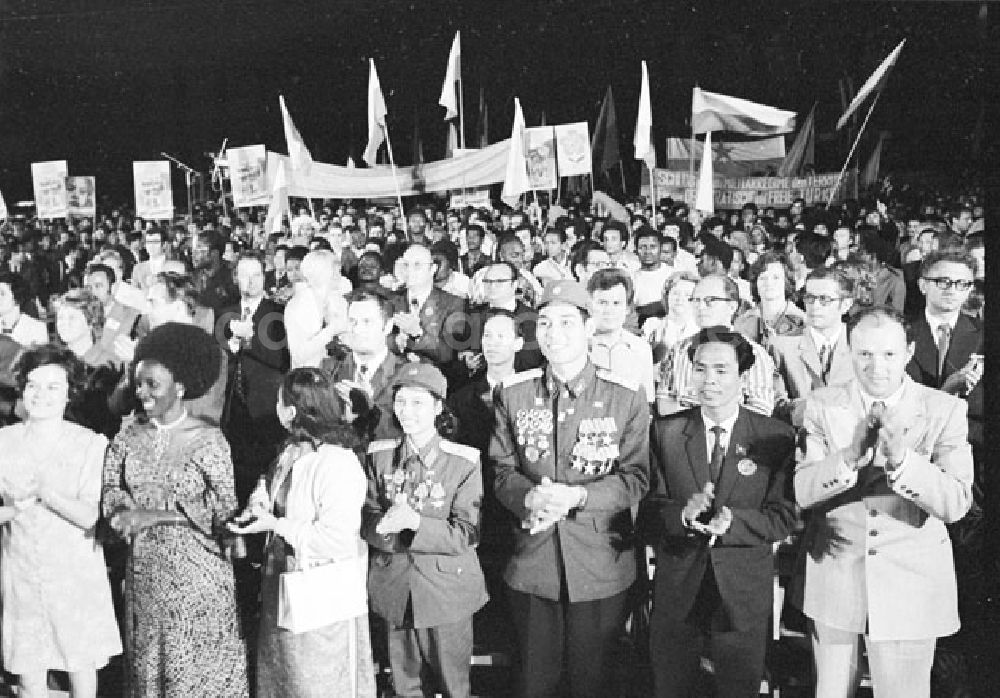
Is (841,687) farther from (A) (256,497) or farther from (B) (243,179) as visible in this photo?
(B) (243,179)

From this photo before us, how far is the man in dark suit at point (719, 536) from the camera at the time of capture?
3.02 m

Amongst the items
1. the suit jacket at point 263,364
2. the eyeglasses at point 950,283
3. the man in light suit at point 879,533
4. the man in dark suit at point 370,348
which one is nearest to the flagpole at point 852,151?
the eyeglasses at point 950,283

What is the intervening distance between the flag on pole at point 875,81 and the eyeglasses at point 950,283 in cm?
90

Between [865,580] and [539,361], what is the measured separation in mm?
1531

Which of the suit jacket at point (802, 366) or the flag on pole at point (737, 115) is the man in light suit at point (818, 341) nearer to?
the suit jacket at point (802, 366)

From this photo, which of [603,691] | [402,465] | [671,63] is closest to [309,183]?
[671,63]

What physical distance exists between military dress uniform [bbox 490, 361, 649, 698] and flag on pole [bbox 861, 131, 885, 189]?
6.85 ft

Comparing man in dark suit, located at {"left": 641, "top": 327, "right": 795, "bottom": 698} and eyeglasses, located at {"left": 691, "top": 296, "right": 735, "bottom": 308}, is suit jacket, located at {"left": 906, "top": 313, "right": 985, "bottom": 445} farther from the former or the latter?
man in dark suit, located at {"left": 641, "top": 327, "right": 795, "bottom": 698}

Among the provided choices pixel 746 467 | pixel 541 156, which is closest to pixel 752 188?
pixel 541 156

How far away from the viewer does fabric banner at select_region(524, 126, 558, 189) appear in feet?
22.2

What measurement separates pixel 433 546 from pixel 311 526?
1.27 ft

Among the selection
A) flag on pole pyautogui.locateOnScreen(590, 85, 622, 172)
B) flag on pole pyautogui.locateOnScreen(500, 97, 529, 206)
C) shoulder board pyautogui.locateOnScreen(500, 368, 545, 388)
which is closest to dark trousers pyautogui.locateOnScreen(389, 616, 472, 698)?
shoulder board pyautogui.locateOnScreen(500, 368, 545, 388)

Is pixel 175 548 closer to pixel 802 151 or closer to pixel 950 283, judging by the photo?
pixel 950 283

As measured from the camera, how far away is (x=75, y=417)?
3814 millimetres
